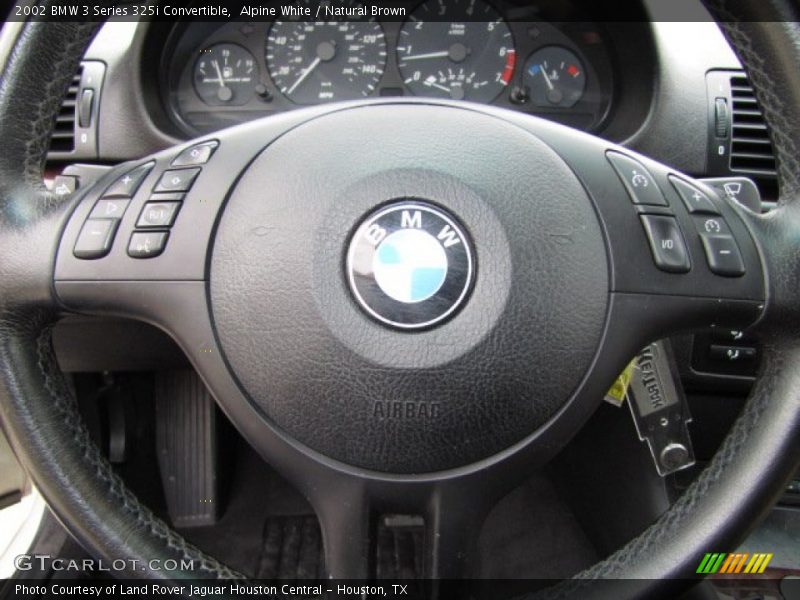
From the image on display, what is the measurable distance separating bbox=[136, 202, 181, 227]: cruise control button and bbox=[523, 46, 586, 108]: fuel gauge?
2.87 ft

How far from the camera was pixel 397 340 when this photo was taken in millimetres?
737

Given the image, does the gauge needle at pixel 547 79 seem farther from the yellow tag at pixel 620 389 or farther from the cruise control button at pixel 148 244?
the cruise control button at pixel 148 244

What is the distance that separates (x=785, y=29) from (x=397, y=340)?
19.6 inches

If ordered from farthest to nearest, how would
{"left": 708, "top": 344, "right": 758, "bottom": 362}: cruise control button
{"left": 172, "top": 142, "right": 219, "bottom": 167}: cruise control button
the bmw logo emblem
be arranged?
{"left": 708, "top": 344, "right": 758, "bottom": 362}: cruise control button → {"left": 172, "top": 142, "right": 219, "bottom": 167}: cruise control button → the bmw logo emblem

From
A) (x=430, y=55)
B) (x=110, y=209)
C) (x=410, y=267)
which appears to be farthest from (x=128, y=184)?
(x=430, y=55)

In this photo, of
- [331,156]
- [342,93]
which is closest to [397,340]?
[331,156]

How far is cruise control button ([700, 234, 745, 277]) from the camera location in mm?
782

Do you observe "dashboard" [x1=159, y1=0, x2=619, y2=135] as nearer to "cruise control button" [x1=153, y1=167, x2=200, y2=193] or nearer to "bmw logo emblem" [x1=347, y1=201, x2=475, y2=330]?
"cruise control button" [x1=153, y1=167, x2=200, y2=193]

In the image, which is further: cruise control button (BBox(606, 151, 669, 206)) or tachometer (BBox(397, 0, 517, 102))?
tachometer (BBox(397, 0, 517, 102))

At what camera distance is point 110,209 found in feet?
2.69

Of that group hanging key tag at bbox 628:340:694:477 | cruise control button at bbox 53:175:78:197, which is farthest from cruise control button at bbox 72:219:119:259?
hanging key tag at bbox 628:340:694:477

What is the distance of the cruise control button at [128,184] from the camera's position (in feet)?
2.72

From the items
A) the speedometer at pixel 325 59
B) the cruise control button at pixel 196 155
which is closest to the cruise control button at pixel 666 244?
the cruise control button at pixel 196 155

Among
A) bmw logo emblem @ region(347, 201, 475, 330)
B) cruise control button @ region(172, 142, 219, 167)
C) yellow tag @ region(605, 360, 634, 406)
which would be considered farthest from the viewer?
yellow tag @ region(605, 360, 634, 406)
